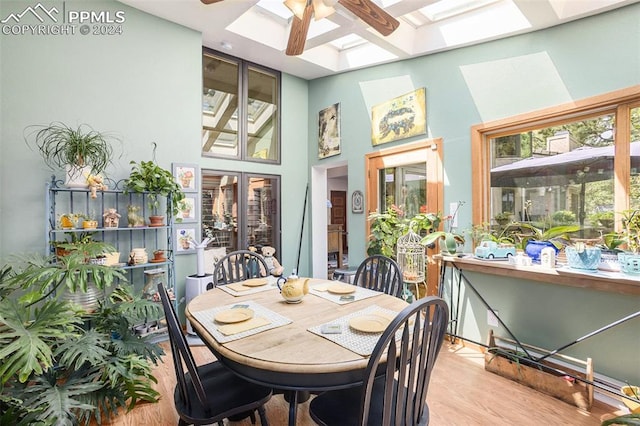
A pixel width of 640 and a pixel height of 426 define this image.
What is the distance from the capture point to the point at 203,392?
1307 mm

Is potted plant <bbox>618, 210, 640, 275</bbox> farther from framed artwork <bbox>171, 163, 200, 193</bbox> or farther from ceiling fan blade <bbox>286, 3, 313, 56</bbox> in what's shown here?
framed artwork <bbox>171, 163, 200, 193</bbox>

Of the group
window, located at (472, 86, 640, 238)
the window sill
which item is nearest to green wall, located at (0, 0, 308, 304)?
the window sill

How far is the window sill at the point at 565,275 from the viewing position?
6.03 ft

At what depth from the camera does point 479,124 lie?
2.89 meters

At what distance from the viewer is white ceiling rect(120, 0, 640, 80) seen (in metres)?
2.39

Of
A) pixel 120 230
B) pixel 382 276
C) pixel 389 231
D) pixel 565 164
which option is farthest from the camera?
pixel 389 231

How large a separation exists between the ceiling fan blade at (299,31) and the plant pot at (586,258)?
2.49 meters

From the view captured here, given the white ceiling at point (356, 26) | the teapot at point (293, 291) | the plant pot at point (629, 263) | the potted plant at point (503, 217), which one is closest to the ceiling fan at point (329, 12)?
the white ceiling at point (356, 26)

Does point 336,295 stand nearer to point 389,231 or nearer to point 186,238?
point 389,231

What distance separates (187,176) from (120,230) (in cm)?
90

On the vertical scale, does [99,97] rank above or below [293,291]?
above

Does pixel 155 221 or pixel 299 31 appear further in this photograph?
pixel 155 221

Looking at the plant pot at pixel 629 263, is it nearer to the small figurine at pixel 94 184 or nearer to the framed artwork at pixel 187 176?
the framed artwork at pixel 187 176

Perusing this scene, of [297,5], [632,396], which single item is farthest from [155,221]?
[632,396]
